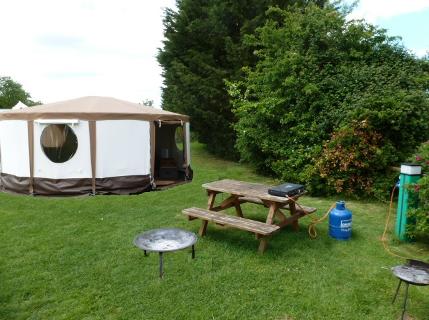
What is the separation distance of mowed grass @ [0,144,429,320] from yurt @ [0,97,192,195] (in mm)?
1871

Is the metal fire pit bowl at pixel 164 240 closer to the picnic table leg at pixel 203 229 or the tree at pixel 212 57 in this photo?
the picnic table leg at pixel 203 229

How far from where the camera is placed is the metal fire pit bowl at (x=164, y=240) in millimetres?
3037

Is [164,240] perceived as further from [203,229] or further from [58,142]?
[58,142]

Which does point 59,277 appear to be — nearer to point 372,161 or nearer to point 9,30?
point 372,161

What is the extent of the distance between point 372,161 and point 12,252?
6045 millimetres

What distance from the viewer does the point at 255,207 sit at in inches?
229

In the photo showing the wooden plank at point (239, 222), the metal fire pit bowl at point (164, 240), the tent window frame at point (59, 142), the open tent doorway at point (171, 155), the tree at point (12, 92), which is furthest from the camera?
the tree at point (12, 92)

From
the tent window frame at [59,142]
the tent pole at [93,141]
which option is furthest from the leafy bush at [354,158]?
the tent window frame at [59,142]

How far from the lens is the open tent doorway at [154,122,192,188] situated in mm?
8953

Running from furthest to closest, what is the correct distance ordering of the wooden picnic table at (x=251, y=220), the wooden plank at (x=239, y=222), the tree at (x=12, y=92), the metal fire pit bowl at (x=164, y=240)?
the tree at (x=12, y=92), the wooden picnic table at (x=251, y=220), the wooden plank at (x=239, y=222), the metal fire pit bowl at (x=164, y=240)

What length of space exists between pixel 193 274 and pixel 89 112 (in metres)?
4.90

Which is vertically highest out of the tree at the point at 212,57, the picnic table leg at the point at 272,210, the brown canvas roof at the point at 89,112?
the tree at the point at 212,57

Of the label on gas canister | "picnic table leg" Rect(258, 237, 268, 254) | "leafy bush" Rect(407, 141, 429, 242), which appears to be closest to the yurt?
"picnic table leg" Rect(258, 237, 268, 254)

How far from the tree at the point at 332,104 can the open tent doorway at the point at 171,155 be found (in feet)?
5.25
